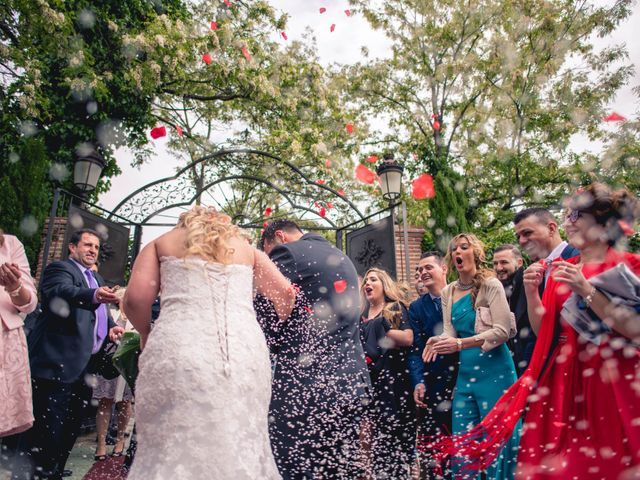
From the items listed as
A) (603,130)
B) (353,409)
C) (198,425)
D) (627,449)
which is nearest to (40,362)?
(198,425)

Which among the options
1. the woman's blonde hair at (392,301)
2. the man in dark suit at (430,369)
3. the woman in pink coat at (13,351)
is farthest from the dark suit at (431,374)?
the woman in pink coat at (13,351)

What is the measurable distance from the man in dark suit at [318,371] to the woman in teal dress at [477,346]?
945 millimetres

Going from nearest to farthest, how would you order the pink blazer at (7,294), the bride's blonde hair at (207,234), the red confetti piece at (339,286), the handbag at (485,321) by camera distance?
the bride's blonde hair at (207,234), the red confetti piece at (339,286), the pink blazer at (7,294), the handbag at (485,321)

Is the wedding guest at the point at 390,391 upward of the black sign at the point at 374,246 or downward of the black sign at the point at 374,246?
downward

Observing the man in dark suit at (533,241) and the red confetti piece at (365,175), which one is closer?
the man in dark suit at (533,241)

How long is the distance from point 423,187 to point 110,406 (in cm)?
1214

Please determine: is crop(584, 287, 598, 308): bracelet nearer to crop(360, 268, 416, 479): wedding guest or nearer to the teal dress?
the teal dress

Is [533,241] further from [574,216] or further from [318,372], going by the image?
[318,372]

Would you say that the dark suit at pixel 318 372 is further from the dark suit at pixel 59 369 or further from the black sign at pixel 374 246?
the black sign at pixel 374 246

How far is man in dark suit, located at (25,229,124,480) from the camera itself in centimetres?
353

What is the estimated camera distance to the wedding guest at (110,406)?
18.1 feet

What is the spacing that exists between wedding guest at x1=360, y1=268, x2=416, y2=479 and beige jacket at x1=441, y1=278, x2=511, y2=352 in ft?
1.97

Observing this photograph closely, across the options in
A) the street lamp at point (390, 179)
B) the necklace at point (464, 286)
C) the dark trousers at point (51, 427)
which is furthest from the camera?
the street lamp at point (390, 179)

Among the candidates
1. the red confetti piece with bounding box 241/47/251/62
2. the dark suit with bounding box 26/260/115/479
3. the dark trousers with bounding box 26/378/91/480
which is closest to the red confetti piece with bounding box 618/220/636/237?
the dark suit with bounding box 26/260/115/479
